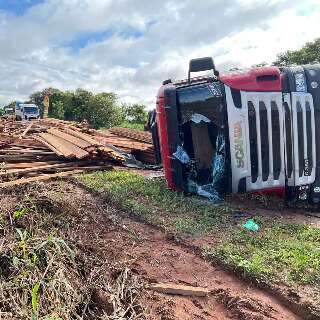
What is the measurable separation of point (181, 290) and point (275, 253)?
126 cm

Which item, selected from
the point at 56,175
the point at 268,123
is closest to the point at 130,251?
the point at 268,123

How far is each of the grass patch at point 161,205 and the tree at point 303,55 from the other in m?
17.2

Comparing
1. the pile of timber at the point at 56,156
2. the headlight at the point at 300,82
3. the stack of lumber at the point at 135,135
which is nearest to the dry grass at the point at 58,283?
the headlight at the point at 300,82

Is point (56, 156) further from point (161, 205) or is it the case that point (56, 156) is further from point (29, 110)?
point (29, 110)

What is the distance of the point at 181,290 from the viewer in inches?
160

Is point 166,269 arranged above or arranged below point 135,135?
below

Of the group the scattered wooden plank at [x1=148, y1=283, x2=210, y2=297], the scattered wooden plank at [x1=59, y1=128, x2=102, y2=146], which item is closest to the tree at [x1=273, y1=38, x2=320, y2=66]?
the scattered wooden plank at [x1=59, y1=128, x2=102, y2=146]

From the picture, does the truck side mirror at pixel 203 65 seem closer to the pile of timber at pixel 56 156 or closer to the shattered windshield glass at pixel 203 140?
the shattered windshield glass at pixel 203 140

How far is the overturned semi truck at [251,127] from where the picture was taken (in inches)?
270

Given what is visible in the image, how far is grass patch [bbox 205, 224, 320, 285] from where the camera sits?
14.0ft

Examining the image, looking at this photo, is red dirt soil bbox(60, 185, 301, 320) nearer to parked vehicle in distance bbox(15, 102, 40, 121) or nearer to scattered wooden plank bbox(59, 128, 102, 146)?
scattered wooden plank bbox(59, 128, 102, 146)

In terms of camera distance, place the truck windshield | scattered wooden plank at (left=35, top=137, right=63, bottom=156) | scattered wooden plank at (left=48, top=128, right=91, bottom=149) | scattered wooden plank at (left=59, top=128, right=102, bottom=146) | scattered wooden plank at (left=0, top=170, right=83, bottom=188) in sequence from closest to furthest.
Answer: scattered wooden plank at (left=0, top=170, right=83, bottom=188) < scattered wooden plank at (left=35, top=137, right=63, bottom=156) < scattered wooden plank at (left=48, top=128, right=91, bottom=149) < scattered wooden plank at (left=59, top=128, right=102, bottom=146) < the truck windshield

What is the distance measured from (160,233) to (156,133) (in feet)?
10.0

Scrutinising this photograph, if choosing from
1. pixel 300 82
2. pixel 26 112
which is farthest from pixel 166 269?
pixel 26 112
